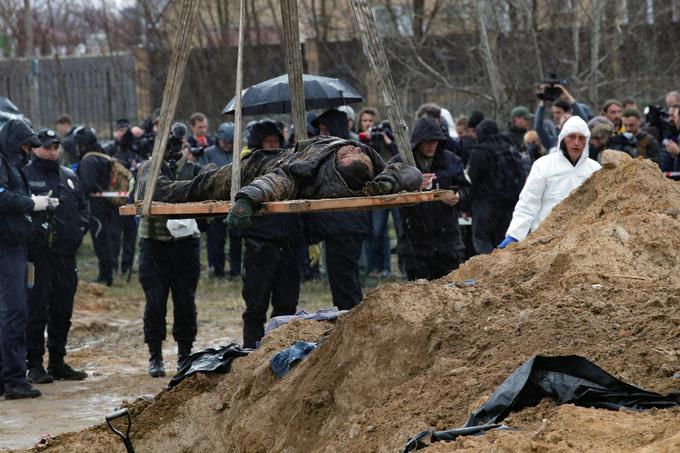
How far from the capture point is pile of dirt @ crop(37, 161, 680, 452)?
588 cm

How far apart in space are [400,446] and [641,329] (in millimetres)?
1540

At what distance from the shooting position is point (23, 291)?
1004 centimetres

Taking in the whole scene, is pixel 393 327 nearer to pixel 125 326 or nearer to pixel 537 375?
pixel 537 375

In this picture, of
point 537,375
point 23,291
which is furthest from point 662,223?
point 23,291

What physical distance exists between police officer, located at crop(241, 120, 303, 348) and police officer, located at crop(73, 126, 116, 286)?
266 inches

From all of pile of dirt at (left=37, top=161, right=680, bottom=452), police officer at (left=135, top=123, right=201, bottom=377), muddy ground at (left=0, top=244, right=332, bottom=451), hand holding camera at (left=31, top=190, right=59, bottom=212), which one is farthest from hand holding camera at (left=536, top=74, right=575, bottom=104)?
hand holding camera at (left=31, top=190, right=59, bottom=212)

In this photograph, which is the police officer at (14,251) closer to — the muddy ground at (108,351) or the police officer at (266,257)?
the muddy ground at (108,351)

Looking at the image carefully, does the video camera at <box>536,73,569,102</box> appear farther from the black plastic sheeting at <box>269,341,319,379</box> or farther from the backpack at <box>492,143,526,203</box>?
the black plastic sheeting at <box>269,341,319,379</box>

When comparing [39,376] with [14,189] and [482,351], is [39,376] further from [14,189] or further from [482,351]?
[482,351]

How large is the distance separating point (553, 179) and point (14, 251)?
457 centimetres

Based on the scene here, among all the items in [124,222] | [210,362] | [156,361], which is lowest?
[156,361]

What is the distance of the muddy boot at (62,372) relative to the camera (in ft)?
36.2

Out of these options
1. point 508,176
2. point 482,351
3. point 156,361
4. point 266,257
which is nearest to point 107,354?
point 156,361

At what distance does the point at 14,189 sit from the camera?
9.92 metres
